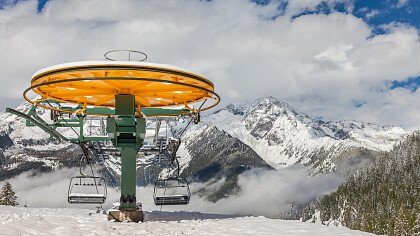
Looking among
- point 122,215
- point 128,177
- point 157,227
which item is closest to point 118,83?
point 128,177

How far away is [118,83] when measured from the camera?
66.4 feet

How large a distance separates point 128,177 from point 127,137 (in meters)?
1.88

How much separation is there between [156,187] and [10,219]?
6.57m

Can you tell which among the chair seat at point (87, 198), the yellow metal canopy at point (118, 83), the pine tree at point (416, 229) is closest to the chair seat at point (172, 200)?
the chair seat at point (87, 198)

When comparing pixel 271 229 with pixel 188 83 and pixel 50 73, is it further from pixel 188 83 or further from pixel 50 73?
pixel 50 73

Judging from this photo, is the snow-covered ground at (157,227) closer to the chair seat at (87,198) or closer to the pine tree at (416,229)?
the chair seat at (87,198)

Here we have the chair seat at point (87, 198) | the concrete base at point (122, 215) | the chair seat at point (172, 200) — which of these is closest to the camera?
the concrete base at point (122, 215)

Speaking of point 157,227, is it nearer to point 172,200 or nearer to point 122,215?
point 122,215

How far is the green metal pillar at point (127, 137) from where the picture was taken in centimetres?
2053

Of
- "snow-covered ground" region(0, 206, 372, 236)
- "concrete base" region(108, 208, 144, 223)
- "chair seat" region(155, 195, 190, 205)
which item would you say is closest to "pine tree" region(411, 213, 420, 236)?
"chair seat" region(155, 195, 190, 205)

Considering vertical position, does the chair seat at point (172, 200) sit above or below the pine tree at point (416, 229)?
above

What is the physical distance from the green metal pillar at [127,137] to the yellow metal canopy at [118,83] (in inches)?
32.4

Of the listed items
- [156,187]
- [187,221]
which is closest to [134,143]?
[156,187]

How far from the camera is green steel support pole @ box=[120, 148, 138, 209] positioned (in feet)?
70.2
